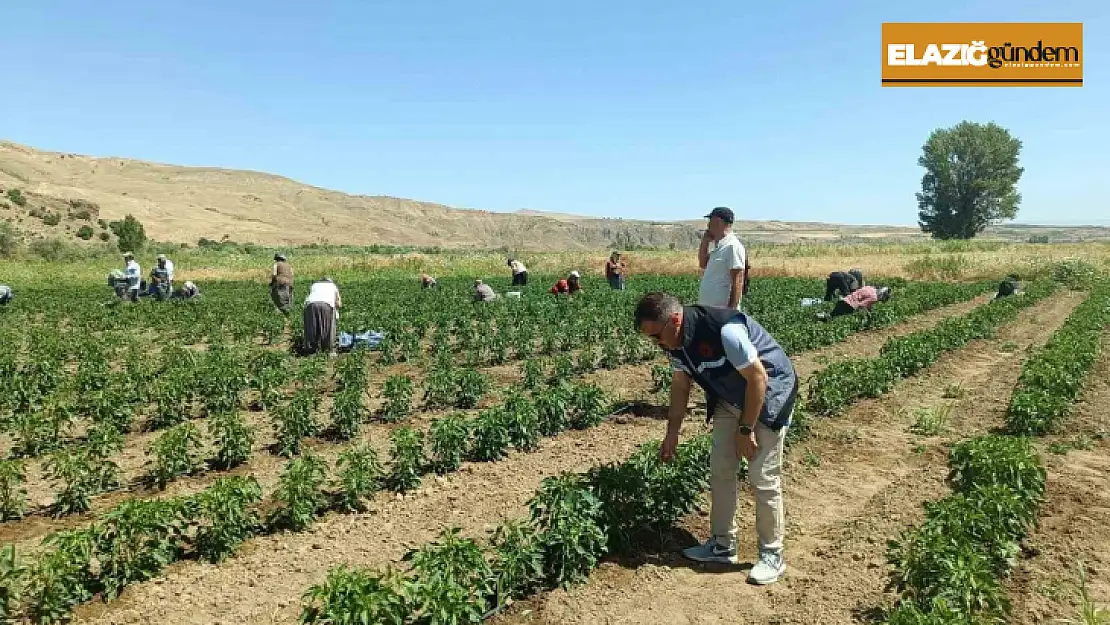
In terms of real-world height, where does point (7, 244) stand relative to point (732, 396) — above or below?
above

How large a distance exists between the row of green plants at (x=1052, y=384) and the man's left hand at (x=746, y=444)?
20.1ft

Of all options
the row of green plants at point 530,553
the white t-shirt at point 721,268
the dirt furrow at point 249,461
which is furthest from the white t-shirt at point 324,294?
the row of green plants at point 530,553

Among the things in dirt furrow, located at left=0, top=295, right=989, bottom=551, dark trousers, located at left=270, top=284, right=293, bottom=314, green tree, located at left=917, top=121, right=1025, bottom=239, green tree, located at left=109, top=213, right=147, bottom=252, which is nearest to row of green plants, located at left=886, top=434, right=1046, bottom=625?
dirt furrow, located at left=0, top=295, right=989, bottom=551

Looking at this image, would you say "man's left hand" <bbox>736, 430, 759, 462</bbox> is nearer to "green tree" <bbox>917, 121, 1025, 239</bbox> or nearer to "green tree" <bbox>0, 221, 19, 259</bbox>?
"green tree" <bbox>0, 221, 19, 259</bbox>

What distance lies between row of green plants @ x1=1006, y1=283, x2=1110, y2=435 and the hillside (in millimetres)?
61920

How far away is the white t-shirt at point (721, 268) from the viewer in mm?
6758

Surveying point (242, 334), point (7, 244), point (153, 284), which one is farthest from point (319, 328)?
point (7, 244)

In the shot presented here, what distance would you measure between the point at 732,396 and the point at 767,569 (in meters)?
1.43

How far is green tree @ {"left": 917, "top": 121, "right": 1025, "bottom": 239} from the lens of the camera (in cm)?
7212

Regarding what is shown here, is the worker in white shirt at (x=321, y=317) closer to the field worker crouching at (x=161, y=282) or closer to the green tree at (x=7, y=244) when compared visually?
the field worker crouching at (x=161, y=282)

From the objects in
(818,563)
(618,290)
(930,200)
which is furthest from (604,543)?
(930,200)

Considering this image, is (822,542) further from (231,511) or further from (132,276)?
(132,276)

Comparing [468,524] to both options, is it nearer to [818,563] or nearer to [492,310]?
[818,563]

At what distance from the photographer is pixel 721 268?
687 cm
